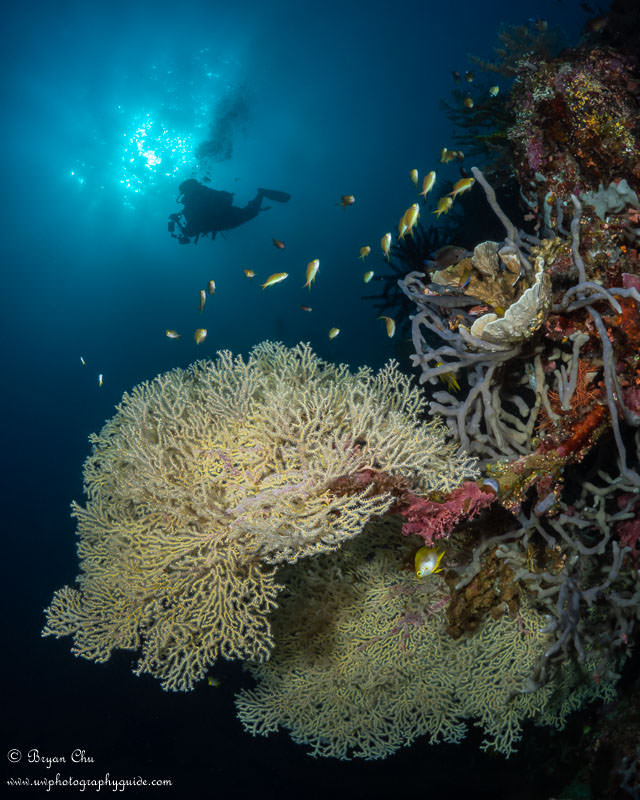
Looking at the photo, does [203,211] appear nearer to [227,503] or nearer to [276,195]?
[276,195]

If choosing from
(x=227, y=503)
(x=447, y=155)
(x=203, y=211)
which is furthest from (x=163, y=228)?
(x=227, y=503)

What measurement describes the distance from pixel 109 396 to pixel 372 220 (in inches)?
2259

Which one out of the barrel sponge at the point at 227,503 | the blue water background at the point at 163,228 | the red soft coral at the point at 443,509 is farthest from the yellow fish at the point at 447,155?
the red soft coral at the point at 443,509

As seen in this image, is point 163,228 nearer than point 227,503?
No

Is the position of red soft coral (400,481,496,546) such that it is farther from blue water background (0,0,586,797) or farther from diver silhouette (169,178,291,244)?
diver silhouette (169,178,291,244)

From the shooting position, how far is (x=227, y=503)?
2613 millimetres

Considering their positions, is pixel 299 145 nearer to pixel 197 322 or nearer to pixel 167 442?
pixel 197 322

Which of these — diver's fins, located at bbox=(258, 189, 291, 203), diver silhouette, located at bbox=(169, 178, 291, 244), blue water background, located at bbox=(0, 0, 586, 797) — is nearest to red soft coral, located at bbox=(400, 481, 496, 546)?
blue water background, located at bbox=(0, 0, 586, 797)

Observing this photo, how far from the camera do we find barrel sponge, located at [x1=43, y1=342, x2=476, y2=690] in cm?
254

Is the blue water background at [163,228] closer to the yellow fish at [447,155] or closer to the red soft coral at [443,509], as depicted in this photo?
the yellow fish at [447,155]

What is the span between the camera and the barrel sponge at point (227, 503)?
2.54 m

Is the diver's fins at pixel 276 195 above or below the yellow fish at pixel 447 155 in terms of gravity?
above

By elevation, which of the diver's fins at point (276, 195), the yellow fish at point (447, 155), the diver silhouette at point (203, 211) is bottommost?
the yellow fish at point (447, 155)

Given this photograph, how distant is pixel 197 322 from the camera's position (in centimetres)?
6875
